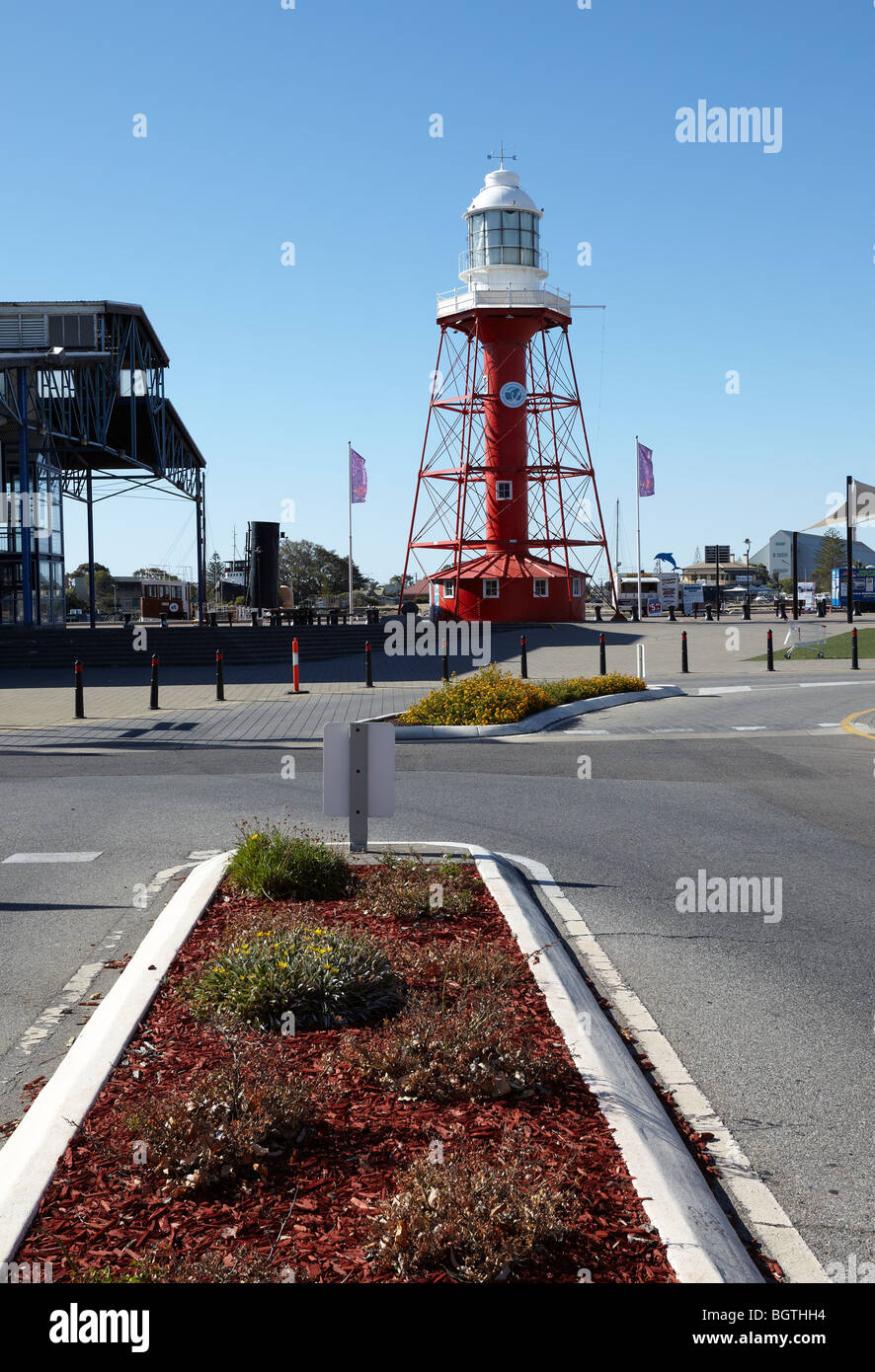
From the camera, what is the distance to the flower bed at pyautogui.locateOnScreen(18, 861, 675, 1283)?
3.10 metres

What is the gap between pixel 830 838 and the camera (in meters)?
9.38

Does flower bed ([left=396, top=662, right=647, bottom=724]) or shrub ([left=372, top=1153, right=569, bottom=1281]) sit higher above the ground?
flower bed ([left=396, top=662, right=647, bottom=724])

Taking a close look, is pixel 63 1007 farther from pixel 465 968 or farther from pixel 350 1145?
pixel 350 1145

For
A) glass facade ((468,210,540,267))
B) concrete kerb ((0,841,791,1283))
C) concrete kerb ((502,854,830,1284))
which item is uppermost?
glass facade ((468,210,540,267))

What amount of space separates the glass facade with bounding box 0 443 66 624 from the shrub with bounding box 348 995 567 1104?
3734 centimetres

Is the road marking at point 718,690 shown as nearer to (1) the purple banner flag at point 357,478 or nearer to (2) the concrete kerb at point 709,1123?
(2) the concrete kerb at point 709,1123

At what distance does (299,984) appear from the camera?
493 cm

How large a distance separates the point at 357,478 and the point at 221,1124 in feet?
167

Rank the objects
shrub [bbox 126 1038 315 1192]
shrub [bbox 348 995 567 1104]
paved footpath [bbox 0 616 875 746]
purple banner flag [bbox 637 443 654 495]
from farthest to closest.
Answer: purple banner flag [bbox 637 443 654 495]
paved footpath [bbox 0 616 875 746]
shrub [bbox 348 995 567 1104]
shrub [bbox 126 1038 315 1192]

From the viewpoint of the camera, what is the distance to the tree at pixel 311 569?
11169 cm

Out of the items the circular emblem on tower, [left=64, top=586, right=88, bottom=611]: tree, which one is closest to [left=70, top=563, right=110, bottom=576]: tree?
[left=64, top=586, right=88, bottom=611]: tree

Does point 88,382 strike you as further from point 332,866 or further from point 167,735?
point 332,866

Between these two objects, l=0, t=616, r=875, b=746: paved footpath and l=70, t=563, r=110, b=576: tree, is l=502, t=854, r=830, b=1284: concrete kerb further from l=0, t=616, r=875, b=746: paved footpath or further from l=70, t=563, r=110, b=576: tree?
l=70, t=563, r=110, b=576: tree

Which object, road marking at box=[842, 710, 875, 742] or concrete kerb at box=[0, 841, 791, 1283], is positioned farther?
road marking at box=[842, 710, 875, 742]
